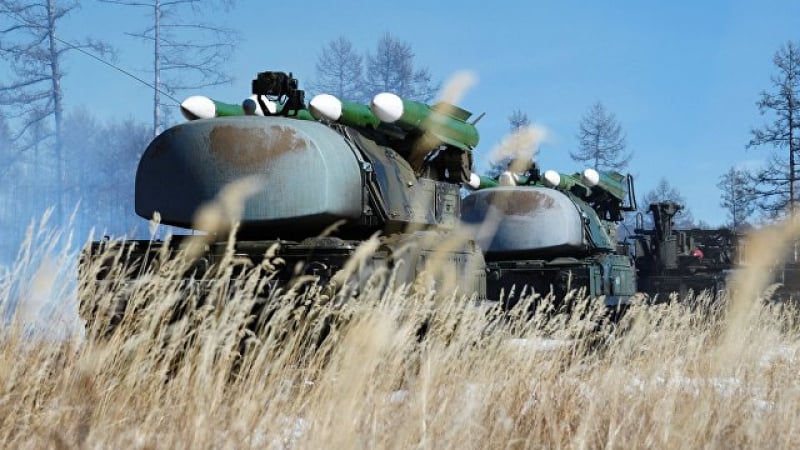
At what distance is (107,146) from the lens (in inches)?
1432

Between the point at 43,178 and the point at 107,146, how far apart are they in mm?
8641

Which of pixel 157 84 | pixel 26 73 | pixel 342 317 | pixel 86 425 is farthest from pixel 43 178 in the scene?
pixel 86 425

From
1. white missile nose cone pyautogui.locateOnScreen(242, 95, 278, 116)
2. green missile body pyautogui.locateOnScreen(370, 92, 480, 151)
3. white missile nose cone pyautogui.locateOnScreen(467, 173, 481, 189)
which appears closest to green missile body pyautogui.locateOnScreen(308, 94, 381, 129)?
green missile body pyautogui.locateOnScreen(370, 92, 480, 151)

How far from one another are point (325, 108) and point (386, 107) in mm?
566

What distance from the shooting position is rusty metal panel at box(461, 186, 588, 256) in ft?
42.6

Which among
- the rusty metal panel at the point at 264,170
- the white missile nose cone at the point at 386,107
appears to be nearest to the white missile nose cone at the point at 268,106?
the rusty metal panel at the point at 264,170

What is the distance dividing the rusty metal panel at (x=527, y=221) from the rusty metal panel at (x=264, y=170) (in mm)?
5673

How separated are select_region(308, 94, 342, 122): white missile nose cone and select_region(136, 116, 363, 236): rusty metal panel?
0.25 metres

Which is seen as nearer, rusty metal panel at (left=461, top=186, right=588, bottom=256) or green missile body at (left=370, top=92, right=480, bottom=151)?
green missile body at (left=370, top=92, right=480, bottom=151)

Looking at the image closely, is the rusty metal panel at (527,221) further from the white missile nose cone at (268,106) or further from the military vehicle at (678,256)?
the military vehicle at (678,256)

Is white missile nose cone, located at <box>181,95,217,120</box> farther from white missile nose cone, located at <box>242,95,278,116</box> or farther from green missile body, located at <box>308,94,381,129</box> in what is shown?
green missile body, located at <box>308,94,381,129</box>

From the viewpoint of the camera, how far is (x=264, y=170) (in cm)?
745

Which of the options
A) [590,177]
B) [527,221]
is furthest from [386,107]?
[590,177]

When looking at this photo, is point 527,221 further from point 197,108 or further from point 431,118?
point 197,108
